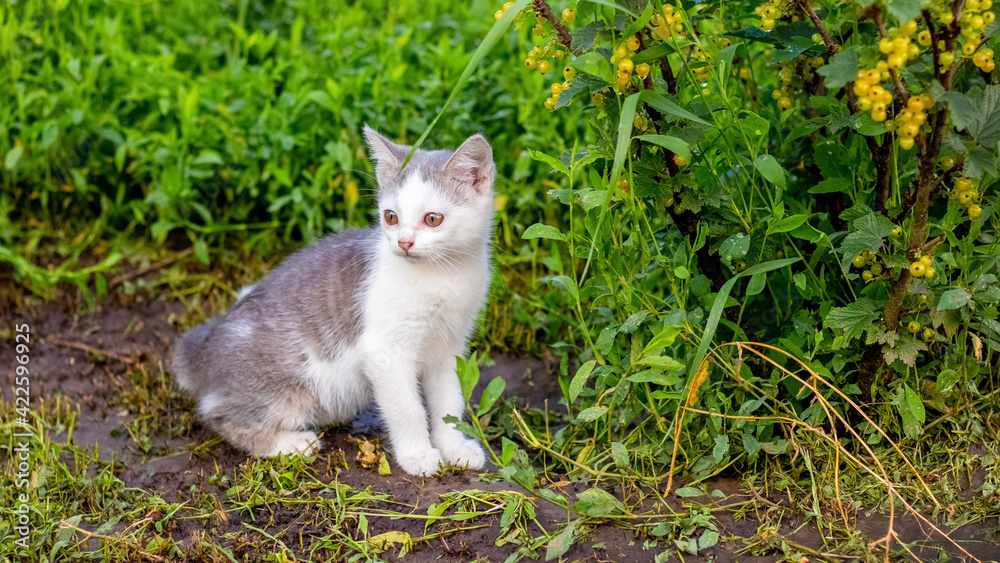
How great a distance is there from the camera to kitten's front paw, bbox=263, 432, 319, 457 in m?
3.03

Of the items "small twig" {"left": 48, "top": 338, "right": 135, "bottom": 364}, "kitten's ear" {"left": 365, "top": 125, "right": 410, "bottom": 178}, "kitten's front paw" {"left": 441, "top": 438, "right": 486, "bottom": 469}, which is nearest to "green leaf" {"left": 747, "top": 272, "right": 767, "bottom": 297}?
"kitten's front paw" {"left": 441, "top": 438, "right": 486, "bottom": 469}

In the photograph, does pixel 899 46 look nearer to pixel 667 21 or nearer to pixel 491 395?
pixel 667 21

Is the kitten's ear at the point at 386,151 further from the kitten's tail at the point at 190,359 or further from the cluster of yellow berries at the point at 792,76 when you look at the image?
the cluster of yellow berries at the point at 792,76

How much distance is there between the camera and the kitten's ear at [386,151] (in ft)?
9.78

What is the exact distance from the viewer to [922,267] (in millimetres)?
2164

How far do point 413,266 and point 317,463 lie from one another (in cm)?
84

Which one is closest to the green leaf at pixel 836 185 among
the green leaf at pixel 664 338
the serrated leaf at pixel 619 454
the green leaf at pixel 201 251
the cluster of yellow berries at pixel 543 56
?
the green leaf at pixel 664 338

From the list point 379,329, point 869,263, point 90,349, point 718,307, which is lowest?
point 90,349

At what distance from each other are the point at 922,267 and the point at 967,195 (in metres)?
0.28

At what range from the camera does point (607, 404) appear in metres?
2.72

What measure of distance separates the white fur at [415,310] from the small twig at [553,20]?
812 mm

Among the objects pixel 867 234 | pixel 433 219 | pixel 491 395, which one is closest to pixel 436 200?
pixel 433 219

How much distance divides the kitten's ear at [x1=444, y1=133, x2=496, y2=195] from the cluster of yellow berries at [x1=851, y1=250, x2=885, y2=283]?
131cm

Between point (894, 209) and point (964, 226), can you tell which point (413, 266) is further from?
point (964, 226)
